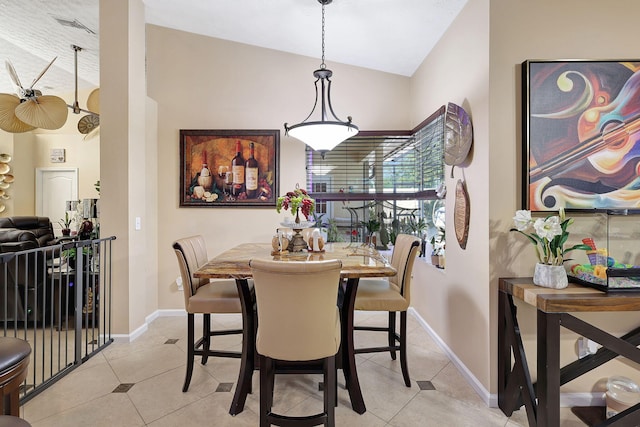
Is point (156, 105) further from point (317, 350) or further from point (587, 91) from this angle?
point (587, 91)

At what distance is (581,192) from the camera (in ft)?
6.70

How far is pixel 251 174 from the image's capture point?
388 cm

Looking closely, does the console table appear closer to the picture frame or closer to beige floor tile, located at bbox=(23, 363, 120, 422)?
the picture frame

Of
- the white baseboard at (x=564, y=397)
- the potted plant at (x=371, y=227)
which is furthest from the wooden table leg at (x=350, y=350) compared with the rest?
the potted plant at (x=371, y=227)

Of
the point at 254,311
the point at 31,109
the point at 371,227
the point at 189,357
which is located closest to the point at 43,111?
the point at 31,109

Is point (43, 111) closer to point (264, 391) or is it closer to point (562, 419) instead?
point (264, 391)

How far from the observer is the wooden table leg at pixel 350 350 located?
2.05m

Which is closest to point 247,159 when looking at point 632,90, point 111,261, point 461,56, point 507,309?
point 111,261

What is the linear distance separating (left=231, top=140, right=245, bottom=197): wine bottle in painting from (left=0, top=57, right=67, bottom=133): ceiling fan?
192 centimetres

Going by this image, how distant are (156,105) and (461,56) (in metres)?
3.35

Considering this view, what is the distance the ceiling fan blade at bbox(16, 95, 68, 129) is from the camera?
11.3 ft

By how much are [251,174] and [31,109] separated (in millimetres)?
2442

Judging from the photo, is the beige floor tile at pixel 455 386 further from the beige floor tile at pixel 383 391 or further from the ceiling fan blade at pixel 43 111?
the ceiling fan blade at pixel 43 111

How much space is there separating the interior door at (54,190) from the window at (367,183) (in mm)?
6048
